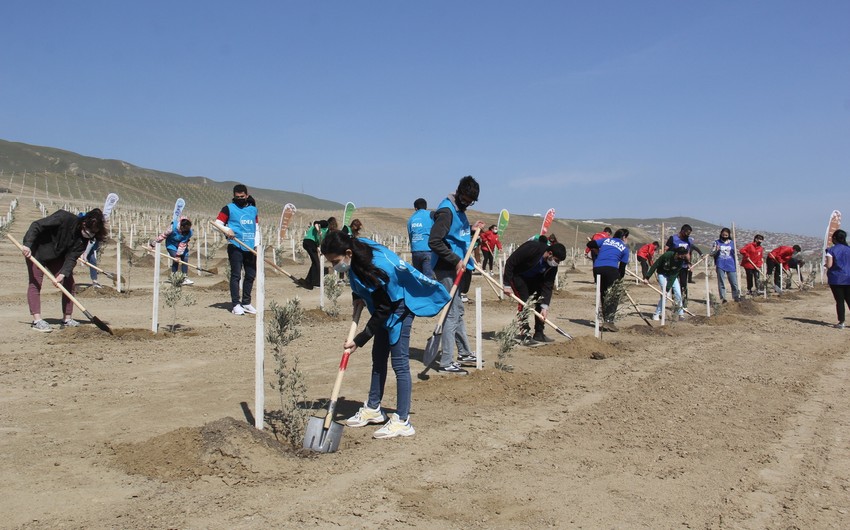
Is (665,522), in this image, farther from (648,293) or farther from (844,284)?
(648,293)

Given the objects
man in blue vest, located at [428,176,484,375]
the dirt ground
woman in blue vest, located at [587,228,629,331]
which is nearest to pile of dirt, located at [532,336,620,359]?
the dirt ground

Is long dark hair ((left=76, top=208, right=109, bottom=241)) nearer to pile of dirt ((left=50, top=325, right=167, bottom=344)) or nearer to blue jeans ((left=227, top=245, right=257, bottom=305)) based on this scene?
pile of dirt ((left=50, top=325, right=167, bottom=344))

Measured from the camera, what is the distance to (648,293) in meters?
19.8

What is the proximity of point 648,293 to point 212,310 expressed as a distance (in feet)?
43.1

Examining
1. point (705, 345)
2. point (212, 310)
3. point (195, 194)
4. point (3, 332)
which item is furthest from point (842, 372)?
point (195, 194)

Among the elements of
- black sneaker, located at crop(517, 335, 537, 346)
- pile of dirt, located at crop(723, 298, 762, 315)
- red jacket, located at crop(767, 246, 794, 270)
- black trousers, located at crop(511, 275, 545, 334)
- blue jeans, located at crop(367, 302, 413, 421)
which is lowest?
black sneaker, located at crop(517, 335, 537, 346)

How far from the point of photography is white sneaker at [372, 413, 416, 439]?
5207 millimetres

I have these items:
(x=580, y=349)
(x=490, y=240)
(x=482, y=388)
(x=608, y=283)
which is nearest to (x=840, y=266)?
(x=608, y=283)

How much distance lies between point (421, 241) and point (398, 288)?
10.3 feet

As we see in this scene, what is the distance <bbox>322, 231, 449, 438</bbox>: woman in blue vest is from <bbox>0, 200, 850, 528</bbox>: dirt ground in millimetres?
301

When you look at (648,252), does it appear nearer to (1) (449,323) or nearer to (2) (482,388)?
(1) (449,323)

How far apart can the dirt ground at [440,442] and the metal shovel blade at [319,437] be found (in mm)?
77

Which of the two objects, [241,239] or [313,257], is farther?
[313,257]

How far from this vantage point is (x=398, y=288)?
513 cm
